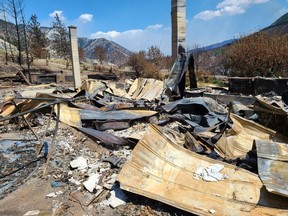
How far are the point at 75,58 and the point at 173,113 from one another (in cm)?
826

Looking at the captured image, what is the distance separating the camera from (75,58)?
12555mm

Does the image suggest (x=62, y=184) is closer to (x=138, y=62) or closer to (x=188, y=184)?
(x=188, y=184)

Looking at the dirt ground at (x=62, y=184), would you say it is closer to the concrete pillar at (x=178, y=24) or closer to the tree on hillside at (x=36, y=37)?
the concrete pillar at (x=178, y=24)

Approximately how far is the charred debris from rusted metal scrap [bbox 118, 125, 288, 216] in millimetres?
10

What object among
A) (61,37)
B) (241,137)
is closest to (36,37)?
(61,37)

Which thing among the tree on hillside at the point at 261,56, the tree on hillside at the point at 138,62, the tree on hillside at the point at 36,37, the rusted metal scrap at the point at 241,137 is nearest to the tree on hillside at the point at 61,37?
the tree on hillside at the point at 36,37

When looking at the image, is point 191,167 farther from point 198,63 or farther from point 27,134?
point 198,63

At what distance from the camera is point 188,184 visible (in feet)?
9.29

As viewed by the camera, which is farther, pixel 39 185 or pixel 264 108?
pixel 264 108

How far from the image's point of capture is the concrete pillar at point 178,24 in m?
8.62

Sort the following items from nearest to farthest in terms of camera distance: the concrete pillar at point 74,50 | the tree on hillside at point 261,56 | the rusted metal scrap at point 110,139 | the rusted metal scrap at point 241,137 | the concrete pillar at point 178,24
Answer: the rusted metal scrap at point 241,137
the rusted metal scrap at point 110,139
the concrete pillar at point 178,24
the tree on hillside at point 261,56
the concrete pillar at point 74,50

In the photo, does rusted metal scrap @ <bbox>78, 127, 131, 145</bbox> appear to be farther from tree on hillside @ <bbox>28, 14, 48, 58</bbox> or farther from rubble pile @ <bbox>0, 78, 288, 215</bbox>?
tree on hillside @ <bbox>28, 14, 48, 58</bbox>

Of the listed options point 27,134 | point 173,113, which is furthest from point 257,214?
point 27,134

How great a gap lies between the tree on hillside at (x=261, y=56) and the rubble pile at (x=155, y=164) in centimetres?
609
